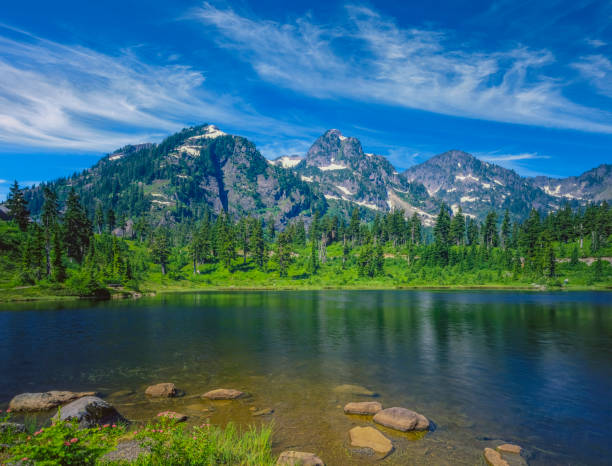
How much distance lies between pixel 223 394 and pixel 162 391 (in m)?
4.23

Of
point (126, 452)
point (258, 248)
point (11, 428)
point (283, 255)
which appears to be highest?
point (258, 248)

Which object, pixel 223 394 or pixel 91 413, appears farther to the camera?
pixel 223 394

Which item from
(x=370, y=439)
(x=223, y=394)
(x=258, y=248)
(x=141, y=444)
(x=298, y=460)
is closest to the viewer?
(x=141, y=444)

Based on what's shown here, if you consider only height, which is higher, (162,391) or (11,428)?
(11,428)

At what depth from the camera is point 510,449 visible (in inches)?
656

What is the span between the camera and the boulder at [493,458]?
15.2m

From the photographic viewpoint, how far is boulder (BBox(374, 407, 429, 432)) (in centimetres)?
1869

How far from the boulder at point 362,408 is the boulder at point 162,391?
11953mm

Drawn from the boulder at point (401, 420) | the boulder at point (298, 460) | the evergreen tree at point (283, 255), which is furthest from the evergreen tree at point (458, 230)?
the boulder at point (298, 460)

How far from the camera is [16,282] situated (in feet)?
299

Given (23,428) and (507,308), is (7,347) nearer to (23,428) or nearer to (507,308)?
(23,428)

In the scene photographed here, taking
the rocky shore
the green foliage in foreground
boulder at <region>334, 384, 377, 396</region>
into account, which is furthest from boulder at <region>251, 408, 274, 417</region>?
boulder at <region>334, 384, 377, 396</region>

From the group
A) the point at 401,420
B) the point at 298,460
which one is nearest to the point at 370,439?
the point at 401,420

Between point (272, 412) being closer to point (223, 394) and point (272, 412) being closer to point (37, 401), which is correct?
point (223, 394)
